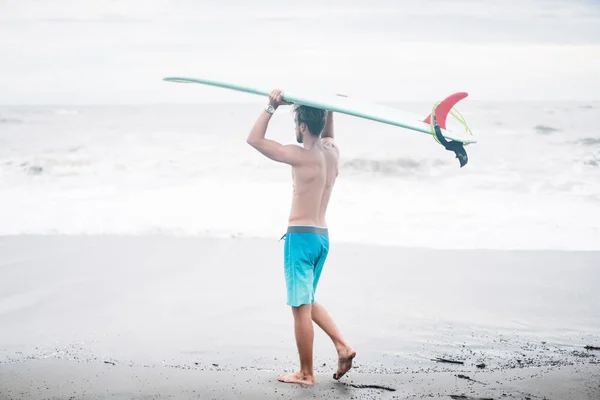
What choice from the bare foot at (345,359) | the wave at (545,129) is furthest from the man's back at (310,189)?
the wave at (545,129)

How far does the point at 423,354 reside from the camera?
474 centimetres

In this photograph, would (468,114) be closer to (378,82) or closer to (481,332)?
(378,82)

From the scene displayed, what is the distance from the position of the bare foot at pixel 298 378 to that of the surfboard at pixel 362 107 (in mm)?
1472

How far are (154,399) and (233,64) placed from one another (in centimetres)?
3200

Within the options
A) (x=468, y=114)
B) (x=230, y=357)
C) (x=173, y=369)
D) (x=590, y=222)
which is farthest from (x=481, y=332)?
(x=468, y=114)

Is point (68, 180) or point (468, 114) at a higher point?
point (468, 114)

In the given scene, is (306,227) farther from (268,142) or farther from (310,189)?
(268,142)

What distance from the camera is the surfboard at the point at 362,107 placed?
12.7ft

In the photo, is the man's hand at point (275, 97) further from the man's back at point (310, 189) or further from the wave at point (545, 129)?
the wave at point (545, 129)

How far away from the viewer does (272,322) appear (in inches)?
215

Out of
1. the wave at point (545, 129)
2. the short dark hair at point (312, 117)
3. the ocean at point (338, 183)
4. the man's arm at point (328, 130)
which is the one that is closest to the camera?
the short dark hair at point (312, 117)

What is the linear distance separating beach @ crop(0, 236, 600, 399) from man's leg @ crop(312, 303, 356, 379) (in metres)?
0.09

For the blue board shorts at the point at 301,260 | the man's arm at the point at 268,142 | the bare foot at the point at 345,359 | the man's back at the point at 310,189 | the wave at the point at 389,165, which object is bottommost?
the bare foot at the point at 345,359

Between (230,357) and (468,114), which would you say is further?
(468,114)
